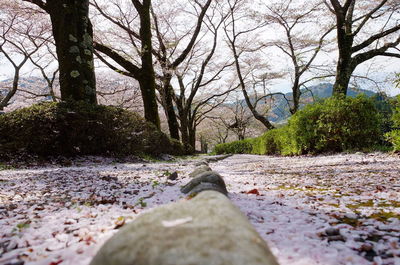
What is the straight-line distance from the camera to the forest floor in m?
1.54

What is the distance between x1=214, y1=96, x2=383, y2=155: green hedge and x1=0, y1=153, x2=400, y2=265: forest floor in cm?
454

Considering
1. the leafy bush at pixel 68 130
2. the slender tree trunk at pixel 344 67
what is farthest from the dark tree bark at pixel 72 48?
the slender tree trunk at pixel 344 67

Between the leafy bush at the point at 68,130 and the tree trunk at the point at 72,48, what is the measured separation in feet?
2.86

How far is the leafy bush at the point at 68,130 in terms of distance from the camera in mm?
6684

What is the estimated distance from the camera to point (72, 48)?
26.5 feet

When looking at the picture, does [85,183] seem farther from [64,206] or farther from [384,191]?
[384,191]

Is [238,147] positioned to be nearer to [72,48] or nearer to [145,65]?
[145,65]

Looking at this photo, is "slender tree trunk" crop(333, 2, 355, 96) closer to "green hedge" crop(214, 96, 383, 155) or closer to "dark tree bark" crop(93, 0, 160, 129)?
"green hedge" crop(214, 96, 383, 155)

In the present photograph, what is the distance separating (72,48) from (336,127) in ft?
28.5

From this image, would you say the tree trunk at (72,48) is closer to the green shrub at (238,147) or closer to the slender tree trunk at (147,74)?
the slender tree trunk at (147,74)

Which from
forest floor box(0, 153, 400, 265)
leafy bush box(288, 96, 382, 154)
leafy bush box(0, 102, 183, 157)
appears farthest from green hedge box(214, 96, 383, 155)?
leafy bush box(0, 102, 183, 157)

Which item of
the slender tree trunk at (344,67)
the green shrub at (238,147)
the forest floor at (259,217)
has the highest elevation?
the slender tree trunk at (344,67)

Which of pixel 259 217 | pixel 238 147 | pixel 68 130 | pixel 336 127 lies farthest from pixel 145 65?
pixel 238 147

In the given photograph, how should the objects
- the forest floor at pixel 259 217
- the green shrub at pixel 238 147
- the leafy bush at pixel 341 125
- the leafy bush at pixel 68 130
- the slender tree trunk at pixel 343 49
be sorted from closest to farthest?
1. the forest floor at pixel 259 217
2. the leafy bush at pixel 68 130
3. the leafy bush at pixel 341 125
4. the slender tree trunk at pixel 343 49
5. the green shrub at pixel 238 147
